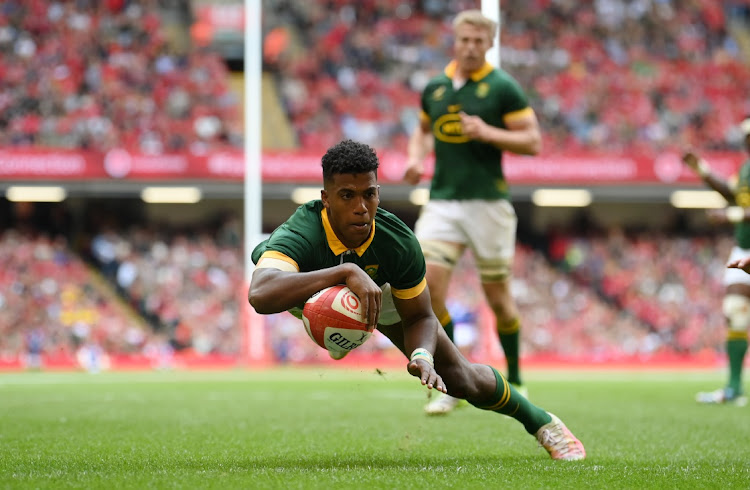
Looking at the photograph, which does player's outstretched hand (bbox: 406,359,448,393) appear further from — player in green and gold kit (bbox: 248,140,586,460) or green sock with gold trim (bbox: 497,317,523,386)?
green sock with gold trim (bbox: 497,317,523,386)

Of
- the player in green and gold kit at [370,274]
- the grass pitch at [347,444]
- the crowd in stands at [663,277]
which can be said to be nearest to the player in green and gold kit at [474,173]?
the grass pitch at [347,444]

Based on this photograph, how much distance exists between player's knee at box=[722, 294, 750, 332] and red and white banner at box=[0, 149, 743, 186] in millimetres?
13624

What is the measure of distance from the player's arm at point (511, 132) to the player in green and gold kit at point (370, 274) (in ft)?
7.44

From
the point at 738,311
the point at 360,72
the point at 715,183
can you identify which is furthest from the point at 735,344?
the point at 360,72

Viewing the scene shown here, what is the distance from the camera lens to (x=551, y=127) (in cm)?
2589

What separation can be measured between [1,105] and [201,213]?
5398mm

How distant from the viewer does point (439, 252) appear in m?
7.51

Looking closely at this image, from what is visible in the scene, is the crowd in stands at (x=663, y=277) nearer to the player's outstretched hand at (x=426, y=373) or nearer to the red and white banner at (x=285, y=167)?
the red and white banner at (x=285, y=167)

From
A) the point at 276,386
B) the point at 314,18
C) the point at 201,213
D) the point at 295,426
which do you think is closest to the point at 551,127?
the point at 314,18

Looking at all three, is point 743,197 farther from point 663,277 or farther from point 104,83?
point 104,83

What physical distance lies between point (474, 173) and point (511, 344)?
1.30 metres

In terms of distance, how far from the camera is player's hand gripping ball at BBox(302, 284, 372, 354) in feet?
13.9

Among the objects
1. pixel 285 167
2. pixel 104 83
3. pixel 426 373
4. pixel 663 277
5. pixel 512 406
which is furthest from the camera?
pixel 663 277

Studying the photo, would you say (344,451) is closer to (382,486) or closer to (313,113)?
(382,486)
